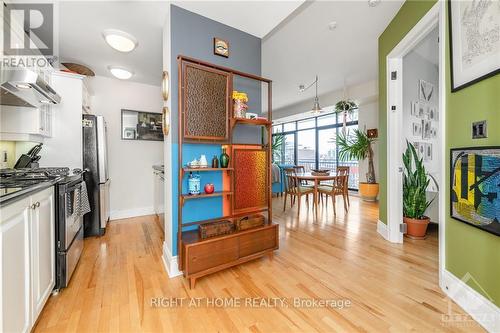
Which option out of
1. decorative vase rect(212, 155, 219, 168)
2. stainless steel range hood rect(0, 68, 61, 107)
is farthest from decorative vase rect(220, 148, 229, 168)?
stainless steel range hood rect(0, 68, 61, 107)

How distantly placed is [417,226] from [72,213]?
3.79 m

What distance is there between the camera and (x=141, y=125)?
3895mm

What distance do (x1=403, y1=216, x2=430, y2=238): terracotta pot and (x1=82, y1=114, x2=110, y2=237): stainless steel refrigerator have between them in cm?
409

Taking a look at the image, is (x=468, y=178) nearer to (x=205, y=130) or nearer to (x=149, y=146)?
(x=205, y=130)

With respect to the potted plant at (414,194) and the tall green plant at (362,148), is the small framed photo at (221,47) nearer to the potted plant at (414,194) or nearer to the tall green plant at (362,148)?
the potted plant at (414,194)

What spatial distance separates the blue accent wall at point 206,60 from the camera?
1.97 metres

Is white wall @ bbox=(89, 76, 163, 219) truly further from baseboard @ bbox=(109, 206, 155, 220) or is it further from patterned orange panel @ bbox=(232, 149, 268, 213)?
patterned orange panel @ bbox=(232, 149, 268, 213)

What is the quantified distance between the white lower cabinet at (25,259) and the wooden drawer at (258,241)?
140 centimetres

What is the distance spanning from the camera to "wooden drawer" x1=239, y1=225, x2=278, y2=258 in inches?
78.1

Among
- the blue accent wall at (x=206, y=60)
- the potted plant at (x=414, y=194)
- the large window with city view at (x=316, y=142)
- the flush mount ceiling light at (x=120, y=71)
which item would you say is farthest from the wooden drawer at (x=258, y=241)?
the large window with city view at (x=316, y=142)

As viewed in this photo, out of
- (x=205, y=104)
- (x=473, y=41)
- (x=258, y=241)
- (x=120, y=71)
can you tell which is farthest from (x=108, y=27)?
(x=473, y=41)

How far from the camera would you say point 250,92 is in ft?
7.89

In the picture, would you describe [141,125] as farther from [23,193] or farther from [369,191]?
[369,191]

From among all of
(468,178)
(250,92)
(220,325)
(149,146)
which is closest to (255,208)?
(220,325)
